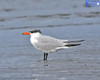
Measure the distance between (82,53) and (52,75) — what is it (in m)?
2.31

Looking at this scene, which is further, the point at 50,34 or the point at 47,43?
the point at 50,34

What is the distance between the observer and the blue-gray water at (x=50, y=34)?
7488 mm

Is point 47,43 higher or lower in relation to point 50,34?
lower

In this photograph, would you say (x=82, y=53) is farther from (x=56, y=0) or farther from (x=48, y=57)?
(x=56, y=0)

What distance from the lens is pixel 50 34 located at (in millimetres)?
12797

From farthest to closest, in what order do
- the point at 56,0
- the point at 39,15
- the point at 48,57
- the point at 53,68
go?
1. the point at 56,0
2. the point at 39,15
3. the point at 48,57
4. the point at 53,68

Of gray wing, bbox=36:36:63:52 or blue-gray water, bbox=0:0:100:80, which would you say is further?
gray wing, bbox=36:36:63:52

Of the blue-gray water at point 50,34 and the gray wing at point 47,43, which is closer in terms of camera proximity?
the blue-gray water at point 50,34

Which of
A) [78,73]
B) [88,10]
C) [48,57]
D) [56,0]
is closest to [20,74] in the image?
[78,73]

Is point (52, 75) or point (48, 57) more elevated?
point (48, 57)

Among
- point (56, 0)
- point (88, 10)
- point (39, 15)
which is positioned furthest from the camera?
point (56, 0)

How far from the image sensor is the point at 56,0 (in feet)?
75.0

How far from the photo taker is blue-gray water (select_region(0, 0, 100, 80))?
7488 mm

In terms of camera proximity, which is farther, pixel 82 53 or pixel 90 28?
pixel 90 28
